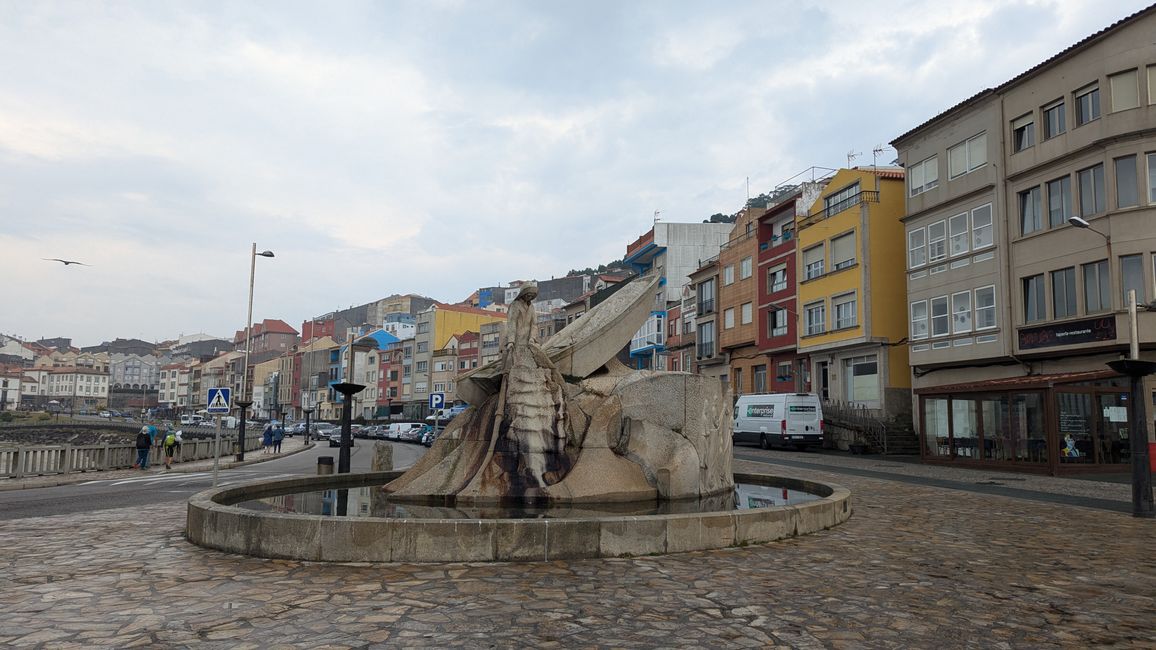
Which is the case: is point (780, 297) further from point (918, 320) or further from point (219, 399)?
point (219, 399)

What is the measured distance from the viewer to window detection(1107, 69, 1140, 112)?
A: 2534 centimetres

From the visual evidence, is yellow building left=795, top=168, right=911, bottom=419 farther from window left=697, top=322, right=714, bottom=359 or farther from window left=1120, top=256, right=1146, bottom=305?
window left=1120, top=256, right=1146, bottom=305

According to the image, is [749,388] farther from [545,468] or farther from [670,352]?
[545,468]

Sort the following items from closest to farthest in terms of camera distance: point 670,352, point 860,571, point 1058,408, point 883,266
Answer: point 860,571 → point 1058,408 → point 883,266 → point 670,352

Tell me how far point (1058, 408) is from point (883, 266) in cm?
1630

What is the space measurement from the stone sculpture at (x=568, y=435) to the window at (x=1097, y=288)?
66.7ft

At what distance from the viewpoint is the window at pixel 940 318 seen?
32.8 metres

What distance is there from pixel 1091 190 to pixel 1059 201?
1.35 meters

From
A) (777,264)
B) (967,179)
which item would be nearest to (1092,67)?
(967,179)

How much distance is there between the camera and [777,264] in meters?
46.8

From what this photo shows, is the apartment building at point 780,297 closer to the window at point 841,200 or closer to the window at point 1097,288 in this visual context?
the window at point 841,200

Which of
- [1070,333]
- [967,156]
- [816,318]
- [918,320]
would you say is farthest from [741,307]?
[1070,333]

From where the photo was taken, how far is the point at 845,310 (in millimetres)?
39875

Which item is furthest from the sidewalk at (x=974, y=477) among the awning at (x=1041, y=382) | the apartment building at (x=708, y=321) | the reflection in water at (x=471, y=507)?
the apartment building at (x=708, y=321)
